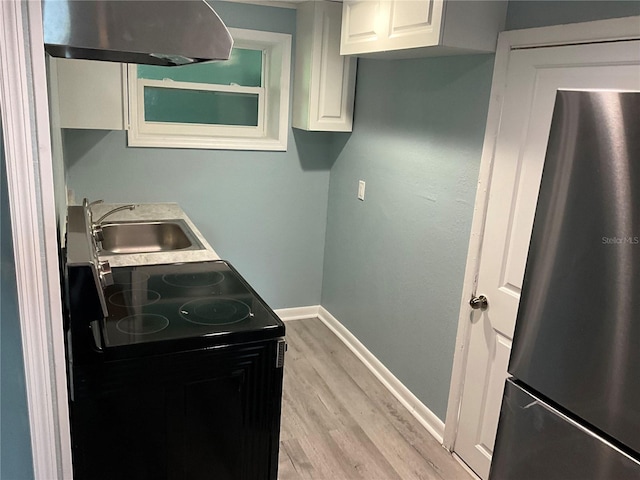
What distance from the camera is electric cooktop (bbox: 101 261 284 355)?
1.53 m

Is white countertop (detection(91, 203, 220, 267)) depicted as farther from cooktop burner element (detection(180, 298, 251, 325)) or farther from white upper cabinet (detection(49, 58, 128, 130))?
white upper cabinet (detection(49, 58, 128, 130))

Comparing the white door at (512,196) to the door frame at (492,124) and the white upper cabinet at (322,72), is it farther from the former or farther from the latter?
the white upper cabinet at (322,72)

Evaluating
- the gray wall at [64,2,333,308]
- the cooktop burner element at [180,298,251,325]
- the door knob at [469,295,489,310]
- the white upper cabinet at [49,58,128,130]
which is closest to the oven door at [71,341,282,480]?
the cooktop burner element at [180,298,251,325]

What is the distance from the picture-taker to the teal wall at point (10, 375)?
908 mm

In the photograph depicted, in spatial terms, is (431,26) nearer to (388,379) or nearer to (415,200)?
(415,200)

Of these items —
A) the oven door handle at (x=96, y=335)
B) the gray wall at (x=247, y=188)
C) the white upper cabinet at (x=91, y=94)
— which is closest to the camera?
the oven door handle at (x=96, y=335)

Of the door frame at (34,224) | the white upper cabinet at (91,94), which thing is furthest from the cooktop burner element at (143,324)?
the white upper cabinet at (91,94)

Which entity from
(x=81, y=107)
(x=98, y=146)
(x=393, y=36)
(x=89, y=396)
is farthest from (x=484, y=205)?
(x=98, y=146)

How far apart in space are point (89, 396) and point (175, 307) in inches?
15.6

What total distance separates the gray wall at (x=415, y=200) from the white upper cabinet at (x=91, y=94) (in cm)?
147

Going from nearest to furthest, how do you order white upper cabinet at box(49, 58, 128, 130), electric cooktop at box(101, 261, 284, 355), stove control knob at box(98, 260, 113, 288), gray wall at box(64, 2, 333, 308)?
1. electric cooktop at box(101, 261, 284, 355)
2. stove control knob at box(98, 260, 113, 288)
3. white upper cabinet at box(49, 58, 128, 130)
4. gray wall at box(64, 2, 333, 308)

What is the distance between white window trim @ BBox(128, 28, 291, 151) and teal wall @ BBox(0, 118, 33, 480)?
2.46 metres

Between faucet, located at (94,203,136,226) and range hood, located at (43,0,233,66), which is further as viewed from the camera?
faucet, located at (94,203,136,226)

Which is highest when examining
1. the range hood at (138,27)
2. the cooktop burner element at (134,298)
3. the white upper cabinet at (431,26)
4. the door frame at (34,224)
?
the white upper cabinet at (431,26)
